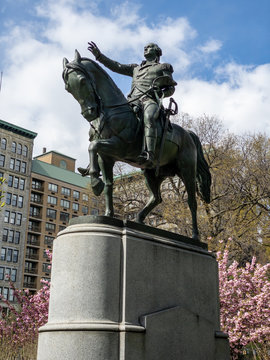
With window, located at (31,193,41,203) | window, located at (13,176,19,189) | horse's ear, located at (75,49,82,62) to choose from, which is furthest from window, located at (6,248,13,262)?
horse's ear, located at (75,49,82,62)

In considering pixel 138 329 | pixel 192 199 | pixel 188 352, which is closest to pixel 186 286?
pixel 188 352

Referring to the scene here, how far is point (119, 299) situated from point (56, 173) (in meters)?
87.1

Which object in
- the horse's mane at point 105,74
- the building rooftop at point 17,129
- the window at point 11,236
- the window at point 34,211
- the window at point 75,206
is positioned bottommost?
the horse's mane at point 105,74

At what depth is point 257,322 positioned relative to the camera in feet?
64.2

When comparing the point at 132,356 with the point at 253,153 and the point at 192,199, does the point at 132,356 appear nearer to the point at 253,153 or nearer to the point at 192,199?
the point at 192,199

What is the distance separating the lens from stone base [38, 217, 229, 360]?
6781 millimetres

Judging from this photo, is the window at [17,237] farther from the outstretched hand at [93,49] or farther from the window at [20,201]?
the outstretched hand at [93,49]

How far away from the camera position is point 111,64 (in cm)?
1011

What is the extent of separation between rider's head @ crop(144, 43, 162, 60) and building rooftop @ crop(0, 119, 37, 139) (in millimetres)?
71316

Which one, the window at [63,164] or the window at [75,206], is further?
the window at [63,164]

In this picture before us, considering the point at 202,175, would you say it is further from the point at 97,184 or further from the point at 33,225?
the point at 33,225

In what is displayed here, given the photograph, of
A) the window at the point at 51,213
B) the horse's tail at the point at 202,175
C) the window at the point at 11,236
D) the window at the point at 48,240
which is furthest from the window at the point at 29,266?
the horse's tail at the point at 202,175

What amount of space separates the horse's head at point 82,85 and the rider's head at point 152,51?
223 centimetres

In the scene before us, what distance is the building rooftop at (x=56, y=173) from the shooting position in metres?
89.4
